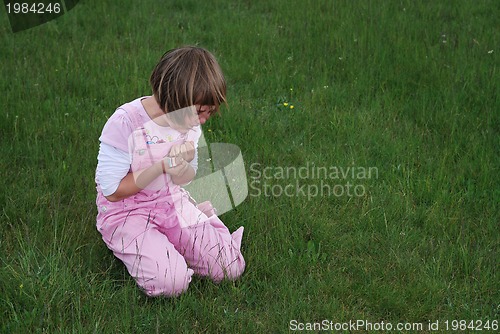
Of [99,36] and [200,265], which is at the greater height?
[99,36]

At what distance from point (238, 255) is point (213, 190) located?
763mm

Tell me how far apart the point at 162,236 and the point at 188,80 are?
779 mm

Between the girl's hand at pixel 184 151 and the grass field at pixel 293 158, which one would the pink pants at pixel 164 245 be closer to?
the grass field at pixel 293 158

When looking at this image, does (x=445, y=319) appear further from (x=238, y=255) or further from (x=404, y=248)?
(x=238, y=255)

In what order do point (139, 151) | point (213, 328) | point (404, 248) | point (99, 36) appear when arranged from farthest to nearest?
1. point (99, 36)
2. point (404, 248)
3. point (139, 151)
4. point (213, 328)

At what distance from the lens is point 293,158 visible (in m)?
4.29

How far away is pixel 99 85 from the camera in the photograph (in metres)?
5.04

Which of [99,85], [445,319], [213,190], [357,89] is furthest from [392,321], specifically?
[99,85]

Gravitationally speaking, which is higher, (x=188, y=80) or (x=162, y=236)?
(x=188, y=80)

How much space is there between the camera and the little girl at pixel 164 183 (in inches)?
117

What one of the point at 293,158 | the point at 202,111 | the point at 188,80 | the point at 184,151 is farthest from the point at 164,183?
the point at 293,158

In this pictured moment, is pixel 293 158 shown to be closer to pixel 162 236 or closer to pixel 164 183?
pixel 164 183

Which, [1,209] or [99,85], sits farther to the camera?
[99,85]

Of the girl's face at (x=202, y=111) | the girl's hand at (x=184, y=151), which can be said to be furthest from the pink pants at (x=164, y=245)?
the girl's face at (x=202, y=111)
